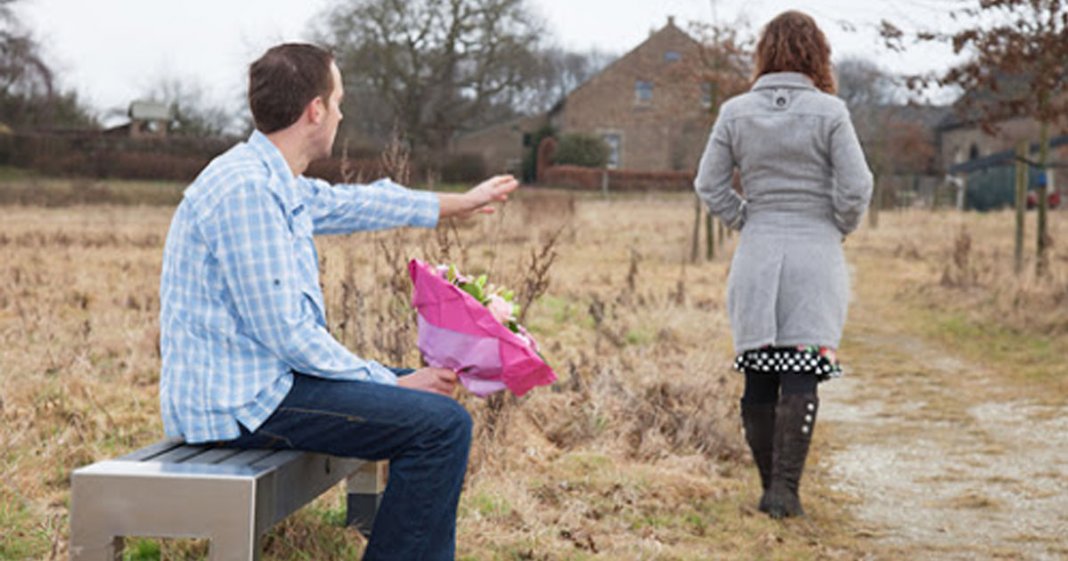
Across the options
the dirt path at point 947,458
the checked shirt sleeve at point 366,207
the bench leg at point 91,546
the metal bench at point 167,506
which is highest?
the checked shirt sleeve at point 366,207

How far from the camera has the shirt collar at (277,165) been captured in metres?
3.25

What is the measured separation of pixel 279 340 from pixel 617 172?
50.3 m

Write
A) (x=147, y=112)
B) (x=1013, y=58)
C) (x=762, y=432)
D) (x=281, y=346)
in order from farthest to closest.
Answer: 1. (x=147, y=112)
2. (x=1013, y=58)
3. (x=762, y=432)
4. (x=281, y=346)

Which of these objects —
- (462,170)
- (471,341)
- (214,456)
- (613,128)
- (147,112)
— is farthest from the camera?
(613,128)

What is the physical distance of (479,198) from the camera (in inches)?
148

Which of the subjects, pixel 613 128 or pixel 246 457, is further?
pixel 613 128

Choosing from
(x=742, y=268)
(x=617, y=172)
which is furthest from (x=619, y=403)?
(x=617, y=172)

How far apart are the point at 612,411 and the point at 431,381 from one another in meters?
3.00

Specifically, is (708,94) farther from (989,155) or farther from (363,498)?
(989,155)

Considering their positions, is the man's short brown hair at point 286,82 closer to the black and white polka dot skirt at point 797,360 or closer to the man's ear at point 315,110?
the man's ear at point 315,110

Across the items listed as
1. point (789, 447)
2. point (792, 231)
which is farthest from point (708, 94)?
point (789, 447)

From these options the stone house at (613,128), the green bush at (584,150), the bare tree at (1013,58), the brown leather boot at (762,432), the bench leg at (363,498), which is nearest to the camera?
the bench leg at (363,498)

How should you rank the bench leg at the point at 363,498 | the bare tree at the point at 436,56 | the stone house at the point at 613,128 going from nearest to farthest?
1. the bench leg at the point at 363,498
2. the bare tree at the point at 436,56
3. the stone house at the point at 613,128

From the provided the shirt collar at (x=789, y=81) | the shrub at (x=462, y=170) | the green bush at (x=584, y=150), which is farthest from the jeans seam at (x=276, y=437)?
the green bush at (x=584, y=150)
